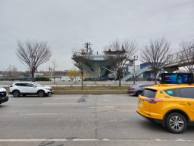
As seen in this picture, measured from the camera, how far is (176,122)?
537 centimetres

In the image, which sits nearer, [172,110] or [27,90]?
[172,110]

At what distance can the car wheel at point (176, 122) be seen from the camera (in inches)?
210

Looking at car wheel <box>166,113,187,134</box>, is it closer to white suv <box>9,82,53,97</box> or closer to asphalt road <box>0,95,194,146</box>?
asphalt road <box>0,95,194,146</box>

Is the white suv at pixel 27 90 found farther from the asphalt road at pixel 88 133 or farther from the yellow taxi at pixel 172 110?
the yellow taxi at pixel 172 110

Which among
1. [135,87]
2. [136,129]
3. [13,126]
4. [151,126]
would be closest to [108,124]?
[136,129]

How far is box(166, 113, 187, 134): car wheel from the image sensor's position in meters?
5.34

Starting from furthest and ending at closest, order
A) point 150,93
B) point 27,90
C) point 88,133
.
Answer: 1. point 27,90
2. point 150,93
3. point 88,133

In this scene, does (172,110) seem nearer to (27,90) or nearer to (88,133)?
(88,133)

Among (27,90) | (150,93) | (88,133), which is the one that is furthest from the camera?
(27,90)

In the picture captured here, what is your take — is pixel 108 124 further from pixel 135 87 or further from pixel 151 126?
pixel 135 87

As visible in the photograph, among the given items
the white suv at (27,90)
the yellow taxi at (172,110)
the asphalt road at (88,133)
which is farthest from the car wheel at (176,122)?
the white suv at (27,90)

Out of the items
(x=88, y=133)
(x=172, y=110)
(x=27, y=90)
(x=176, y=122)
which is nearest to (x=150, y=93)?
(x=172, y=110)

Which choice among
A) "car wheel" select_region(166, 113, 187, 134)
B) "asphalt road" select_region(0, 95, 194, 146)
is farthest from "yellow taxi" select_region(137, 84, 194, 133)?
"asphalt road" select_region(0, 95, 194, 146)

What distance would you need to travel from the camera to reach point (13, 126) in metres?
6.16
